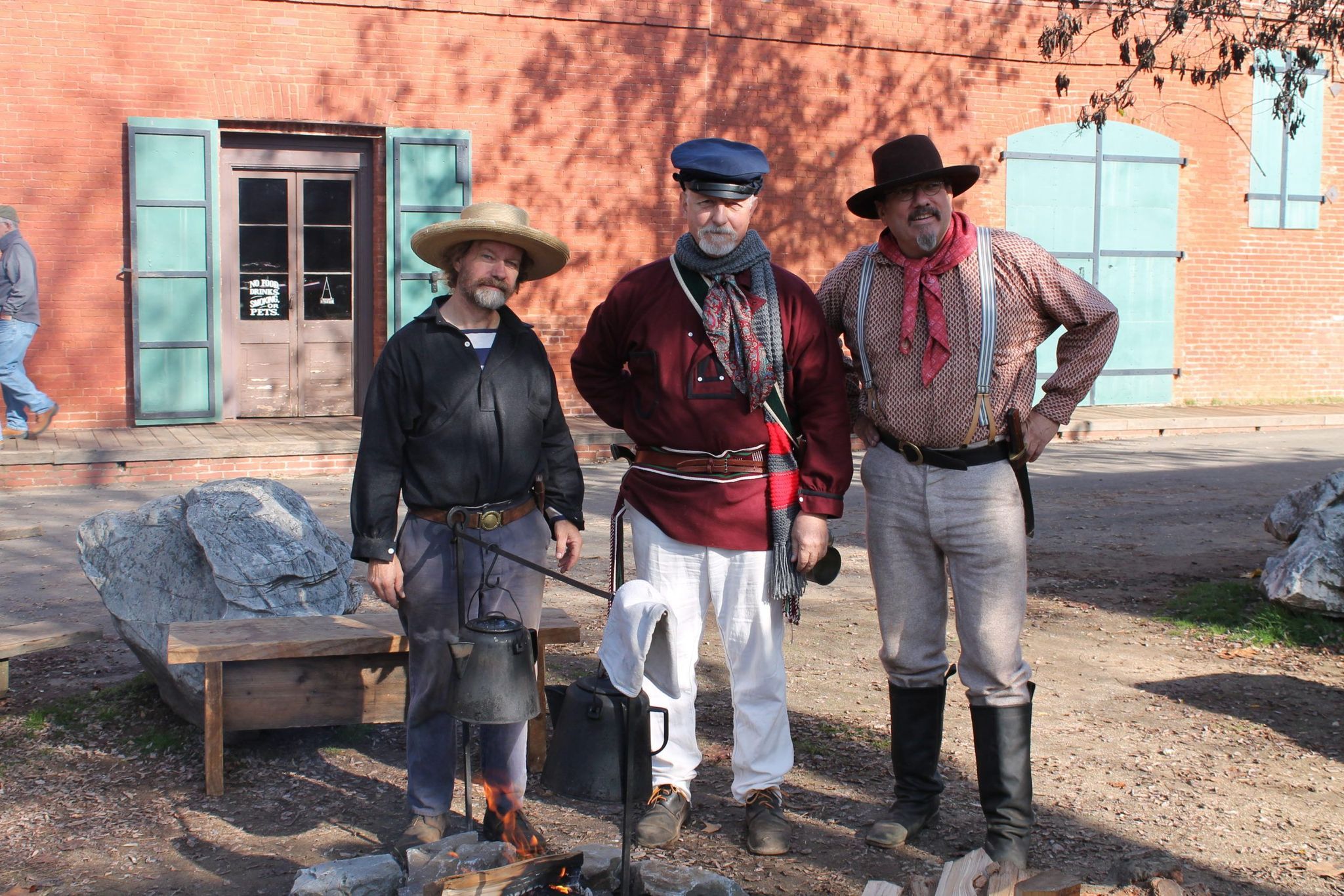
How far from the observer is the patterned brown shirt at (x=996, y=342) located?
3.84m

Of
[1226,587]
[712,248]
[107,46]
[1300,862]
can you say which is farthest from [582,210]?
[1300,862]

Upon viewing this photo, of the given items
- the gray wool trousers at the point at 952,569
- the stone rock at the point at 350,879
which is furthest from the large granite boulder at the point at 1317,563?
the stone rock at the point at 350,879

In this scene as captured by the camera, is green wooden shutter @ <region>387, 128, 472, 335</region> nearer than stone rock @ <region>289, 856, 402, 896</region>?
No

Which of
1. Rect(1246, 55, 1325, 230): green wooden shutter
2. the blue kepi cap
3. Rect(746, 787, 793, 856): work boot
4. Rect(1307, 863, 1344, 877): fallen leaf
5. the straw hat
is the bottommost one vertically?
Rect(1307, 863, 1344, 877): fallen leaf

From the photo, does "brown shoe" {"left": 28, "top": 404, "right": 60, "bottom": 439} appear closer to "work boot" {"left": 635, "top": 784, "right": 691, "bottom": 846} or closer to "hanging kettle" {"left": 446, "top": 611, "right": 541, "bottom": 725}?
"work boot" {"left": 635, "top": 784, "right": 691, "bottom": 846}

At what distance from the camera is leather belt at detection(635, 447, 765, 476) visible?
3975mm

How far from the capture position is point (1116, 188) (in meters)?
15.1

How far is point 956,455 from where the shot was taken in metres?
3.84

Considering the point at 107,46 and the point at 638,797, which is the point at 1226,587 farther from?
the point at 107,46

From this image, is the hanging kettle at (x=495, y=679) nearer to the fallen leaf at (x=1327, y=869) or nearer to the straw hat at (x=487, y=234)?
the straw hat at (x=487, y=234)

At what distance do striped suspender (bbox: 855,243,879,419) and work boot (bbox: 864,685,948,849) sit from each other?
2.81 feet

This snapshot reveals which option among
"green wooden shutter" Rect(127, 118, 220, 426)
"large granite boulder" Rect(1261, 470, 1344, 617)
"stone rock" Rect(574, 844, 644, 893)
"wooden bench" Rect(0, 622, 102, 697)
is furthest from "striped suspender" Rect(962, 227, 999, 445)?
"green wooden shutter" Rect(127, 118, 220, 426)

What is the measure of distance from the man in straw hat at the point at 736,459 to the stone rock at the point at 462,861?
0.61m

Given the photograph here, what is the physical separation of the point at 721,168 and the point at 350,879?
2.13m
